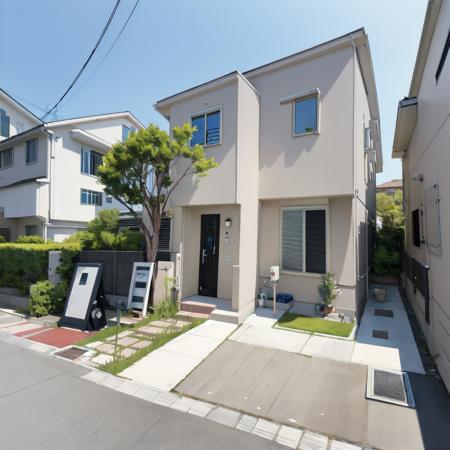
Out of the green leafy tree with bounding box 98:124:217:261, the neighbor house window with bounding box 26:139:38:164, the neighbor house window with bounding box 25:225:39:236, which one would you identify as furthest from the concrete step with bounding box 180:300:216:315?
the neighbor house window with bounding box 26:139:38:164

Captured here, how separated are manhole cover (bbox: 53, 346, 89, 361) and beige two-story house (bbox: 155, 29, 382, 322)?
117 inches

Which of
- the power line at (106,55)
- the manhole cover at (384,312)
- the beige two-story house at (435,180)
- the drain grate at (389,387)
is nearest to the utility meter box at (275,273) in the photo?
the drain grate at (389,387)

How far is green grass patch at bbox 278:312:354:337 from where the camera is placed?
5995 mm

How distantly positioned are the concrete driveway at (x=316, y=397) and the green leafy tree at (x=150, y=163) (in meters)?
4.17

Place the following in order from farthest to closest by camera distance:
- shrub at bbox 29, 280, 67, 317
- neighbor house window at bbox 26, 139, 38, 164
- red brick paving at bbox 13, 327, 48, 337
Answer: neighbor house window at bbox 26, 139, 38, 164, shrub at bbox 29, 280, 67, 317, red brick paving at bbox 13, 327, 48, 337

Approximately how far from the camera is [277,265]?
25.4ft

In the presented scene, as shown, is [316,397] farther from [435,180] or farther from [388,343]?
[435,180]

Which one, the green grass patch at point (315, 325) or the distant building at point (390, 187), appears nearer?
the green grass patch at point (315, 325)

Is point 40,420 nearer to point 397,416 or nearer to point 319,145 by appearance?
point 397,416

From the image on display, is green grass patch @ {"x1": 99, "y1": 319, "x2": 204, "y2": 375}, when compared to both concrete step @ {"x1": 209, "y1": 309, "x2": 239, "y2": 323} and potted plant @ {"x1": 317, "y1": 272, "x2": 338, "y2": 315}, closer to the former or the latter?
concrete step @ {"x1": 209, "y1": 309, "x2": 239, "y2": 323}

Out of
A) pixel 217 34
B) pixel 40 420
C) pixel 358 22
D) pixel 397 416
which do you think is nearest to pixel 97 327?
pixel 40 420

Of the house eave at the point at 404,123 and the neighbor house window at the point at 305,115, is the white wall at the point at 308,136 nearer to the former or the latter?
the neighbor house window at the point at 305,115

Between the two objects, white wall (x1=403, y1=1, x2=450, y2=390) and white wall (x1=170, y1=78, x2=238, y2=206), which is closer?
white wall (x1=403, y1=1, x2=450, y2=390)

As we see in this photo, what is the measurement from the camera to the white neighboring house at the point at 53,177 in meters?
12.9
